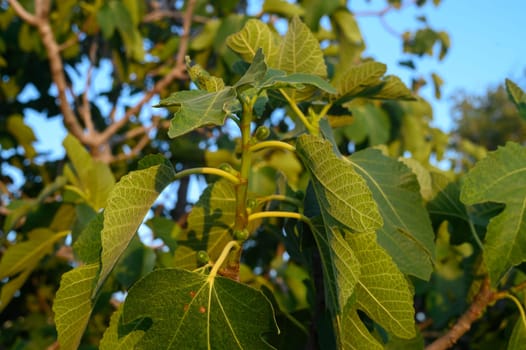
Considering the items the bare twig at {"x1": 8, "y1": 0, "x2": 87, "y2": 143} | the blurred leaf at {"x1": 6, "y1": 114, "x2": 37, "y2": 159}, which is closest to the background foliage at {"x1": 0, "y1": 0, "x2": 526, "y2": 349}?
the bare twig at {"x1": 8, "y1": 0, "x2": 87, "y2": 143}

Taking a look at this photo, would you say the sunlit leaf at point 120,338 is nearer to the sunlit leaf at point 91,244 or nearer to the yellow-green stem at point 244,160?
the sunlit leaf at point 91,244

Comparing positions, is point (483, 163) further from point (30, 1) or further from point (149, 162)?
point (30, 1)

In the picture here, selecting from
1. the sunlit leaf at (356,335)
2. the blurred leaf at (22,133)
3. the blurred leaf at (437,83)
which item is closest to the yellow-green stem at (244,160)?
the sunlit leaf at (356,335)

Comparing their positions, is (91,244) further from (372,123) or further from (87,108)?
(87,108)

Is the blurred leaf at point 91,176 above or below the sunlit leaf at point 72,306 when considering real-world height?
below

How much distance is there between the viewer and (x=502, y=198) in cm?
96

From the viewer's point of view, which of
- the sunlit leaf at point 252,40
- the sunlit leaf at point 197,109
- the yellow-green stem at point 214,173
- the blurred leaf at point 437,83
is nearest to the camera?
the sunlit leaf at point 197,109

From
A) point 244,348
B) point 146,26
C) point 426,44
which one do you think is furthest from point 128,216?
point 146,26

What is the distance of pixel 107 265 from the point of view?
74cm

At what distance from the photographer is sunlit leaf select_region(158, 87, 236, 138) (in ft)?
2.12

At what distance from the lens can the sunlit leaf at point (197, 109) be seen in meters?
0.65

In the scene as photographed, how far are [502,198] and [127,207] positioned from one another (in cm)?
Answer: 60

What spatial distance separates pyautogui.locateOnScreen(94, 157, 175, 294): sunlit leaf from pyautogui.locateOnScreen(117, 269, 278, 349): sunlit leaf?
2.7 inches

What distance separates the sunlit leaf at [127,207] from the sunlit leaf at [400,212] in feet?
1.25
